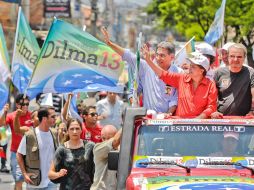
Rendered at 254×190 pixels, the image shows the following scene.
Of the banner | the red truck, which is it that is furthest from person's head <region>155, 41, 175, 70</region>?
the banner

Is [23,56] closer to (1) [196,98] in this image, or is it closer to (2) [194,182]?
(1) [196,98]

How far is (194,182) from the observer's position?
752 centimetres

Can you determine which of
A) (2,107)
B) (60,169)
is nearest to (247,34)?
(2,107)

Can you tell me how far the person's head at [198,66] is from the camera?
905 cm

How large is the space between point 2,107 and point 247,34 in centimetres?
2349

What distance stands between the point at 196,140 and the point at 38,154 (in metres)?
3.89

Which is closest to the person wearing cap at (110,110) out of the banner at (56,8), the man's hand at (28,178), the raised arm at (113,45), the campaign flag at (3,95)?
the campaign flag at (3,95)

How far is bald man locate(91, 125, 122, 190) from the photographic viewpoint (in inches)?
379

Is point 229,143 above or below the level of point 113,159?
above

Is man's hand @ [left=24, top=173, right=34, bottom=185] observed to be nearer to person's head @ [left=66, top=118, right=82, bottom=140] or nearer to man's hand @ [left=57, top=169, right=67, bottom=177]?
person's head @ [left=66, top=118, right=82, bottom=140]

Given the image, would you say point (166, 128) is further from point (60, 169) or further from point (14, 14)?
point (14, 14)

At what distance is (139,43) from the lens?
9523mm

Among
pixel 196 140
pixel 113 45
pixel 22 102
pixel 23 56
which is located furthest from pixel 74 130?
pixel 23 56

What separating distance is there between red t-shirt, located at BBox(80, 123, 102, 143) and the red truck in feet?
14.7
